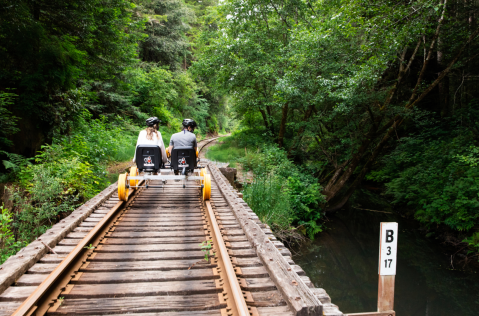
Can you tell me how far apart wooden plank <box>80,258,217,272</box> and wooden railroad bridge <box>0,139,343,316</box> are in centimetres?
1

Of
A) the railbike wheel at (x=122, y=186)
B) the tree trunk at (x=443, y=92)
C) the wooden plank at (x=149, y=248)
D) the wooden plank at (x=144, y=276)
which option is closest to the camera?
the wooden plank at (x=144, y=276)

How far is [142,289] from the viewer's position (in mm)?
2641

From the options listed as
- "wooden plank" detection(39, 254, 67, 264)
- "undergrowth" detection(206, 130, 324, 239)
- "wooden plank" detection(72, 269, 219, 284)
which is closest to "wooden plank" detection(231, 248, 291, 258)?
"wooden plank" detection(72, 269, 219, 284)

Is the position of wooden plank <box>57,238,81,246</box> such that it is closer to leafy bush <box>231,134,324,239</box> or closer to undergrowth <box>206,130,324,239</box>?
undergrowth <box>206,130,324,239</box>

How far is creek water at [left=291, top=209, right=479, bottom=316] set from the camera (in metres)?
5.84

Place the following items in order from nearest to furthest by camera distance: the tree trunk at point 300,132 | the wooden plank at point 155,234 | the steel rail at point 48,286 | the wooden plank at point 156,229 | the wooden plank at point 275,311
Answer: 1. the steel rail at point 48,286
2. the wooden plank at point 275,311
3. the wooden plank at point 155,234
4. the wooden plank at point 156,229
5. the tree trunk at point 300,132

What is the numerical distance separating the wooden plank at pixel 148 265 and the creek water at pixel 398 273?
165 inches

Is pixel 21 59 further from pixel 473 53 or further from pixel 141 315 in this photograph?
pixel 473 53

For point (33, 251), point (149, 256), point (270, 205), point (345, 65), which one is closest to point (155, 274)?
point (149, 256)

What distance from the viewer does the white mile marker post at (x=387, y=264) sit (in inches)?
100

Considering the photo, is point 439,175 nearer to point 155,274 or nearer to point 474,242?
point 474,242

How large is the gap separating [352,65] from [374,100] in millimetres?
1474

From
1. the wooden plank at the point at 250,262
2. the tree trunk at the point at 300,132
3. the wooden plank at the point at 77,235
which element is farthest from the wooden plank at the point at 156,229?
the tree trunk at the point at 300,132

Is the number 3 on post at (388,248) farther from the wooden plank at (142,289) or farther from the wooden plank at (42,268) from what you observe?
the wooden plank at (42,268)
